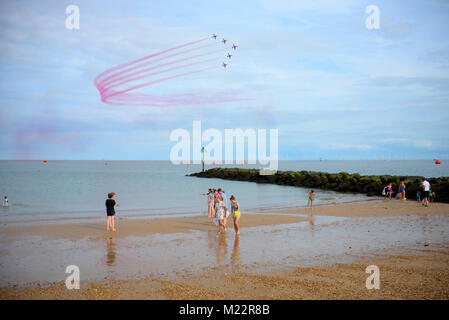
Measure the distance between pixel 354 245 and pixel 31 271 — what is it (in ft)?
32.1

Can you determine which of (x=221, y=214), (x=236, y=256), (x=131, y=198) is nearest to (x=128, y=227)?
(x=221, y=214)

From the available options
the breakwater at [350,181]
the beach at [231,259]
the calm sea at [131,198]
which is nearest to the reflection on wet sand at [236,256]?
the beach at [231,259]

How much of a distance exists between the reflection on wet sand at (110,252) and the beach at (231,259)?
0.10ft

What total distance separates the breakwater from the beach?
12.2 m

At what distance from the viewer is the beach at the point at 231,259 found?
24.2 ft

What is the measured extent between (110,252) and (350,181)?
35.4 meters

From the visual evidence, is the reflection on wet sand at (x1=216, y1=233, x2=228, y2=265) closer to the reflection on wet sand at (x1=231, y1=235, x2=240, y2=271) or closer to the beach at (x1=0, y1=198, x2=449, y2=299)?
the beach at (x1=0, y1=198, x2=449, y2=299)

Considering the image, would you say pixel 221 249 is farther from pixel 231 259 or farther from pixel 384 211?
pixel 384 211

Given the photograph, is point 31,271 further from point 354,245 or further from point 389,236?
point 389,236

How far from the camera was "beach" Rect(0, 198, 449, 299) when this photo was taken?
7375 mm

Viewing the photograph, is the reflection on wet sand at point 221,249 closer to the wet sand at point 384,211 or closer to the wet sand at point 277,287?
the wet sand at point 277,287

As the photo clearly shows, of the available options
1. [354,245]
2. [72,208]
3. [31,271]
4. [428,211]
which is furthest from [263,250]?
[72,208]

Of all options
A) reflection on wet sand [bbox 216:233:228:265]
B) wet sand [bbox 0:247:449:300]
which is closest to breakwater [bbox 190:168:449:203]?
reflection on wet sand [bbox 216:233:228:265]

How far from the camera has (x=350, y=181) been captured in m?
41.5
